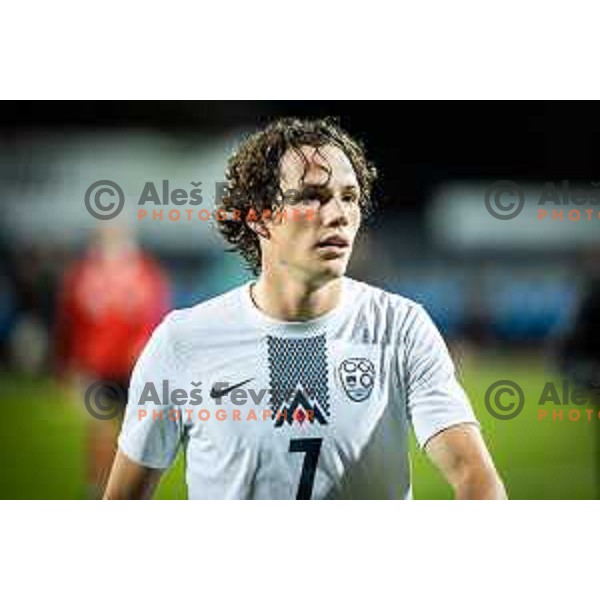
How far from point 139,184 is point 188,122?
269mm

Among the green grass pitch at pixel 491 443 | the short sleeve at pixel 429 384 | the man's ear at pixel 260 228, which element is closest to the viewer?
the short sleeve at pixel 429 384

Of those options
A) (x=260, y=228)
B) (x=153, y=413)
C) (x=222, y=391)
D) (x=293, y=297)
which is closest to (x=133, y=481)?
(x=153, y=413)

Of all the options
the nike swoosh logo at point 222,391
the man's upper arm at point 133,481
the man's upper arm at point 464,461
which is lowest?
the man's upper arm at point 133,481

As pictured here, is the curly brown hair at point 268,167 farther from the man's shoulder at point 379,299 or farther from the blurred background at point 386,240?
the man's shoulder at point 379,299

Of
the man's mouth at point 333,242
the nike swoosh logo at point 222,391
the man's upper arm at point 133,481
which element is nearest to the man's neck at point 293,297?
the man's mouth at point 333,242

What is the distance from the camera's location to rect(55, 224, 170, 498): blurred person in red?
12.4 ft

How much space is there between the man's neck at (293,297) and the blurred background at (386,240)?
0.28 feet

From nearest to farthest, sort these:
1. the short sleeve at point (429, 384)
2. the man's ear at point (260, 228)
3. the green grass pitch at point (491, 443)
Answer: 1. the short sleeve at point (429, 384)
2. the man's ear at point (260, 228)
3. the green grass pitch at point (491, 443)

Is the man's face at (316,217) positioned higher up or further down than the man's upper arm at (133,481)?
higher up

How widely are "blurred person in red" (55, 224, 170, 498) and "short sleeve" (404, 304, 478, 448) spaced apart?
33.2 inches

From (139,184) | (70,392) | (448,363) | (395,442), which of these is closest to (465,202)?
(448,363)

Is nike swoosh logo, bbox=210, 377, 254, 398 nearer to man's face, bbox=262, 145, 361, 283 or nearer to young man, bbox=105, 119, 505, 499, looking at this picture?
young man, bbox=105, 119, 505, 499

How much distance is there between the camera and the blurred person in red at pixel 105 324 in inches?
148
